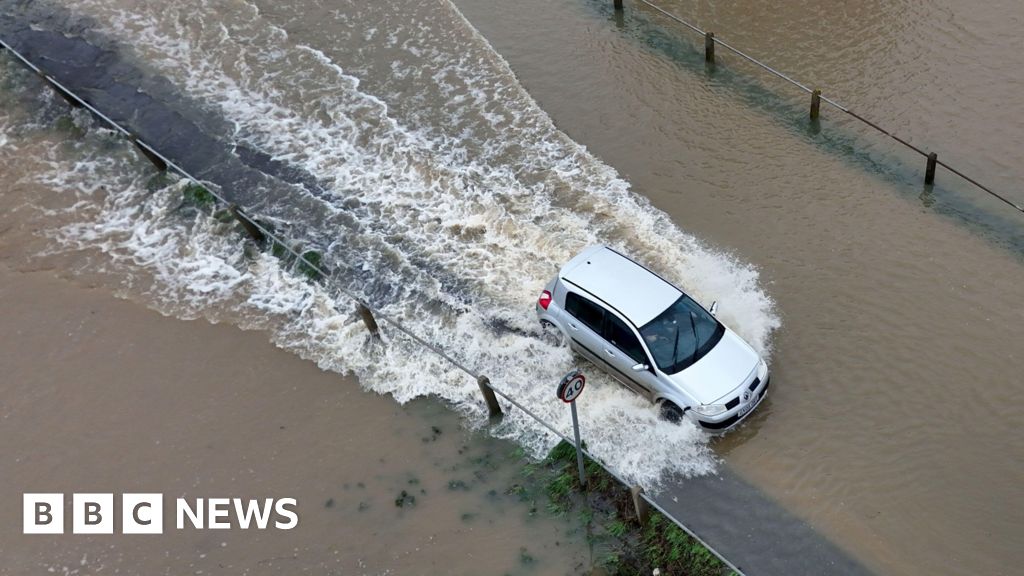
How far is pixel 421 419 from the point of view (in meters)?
13.5

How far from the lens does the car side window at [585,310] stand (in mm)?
13258

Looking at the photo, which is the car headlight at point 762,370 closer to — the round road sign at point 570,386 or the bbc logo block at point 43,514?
the round road sign at point 570,386

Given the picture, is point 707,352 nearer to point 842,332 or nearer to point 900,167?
point 842,332

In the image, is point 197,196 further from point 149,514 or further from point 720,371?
point 720,371

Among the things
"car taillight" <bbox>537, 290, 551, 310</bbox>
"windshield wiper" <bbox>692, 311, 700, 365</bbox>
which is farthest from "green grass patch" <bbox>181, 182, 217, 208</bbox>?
"windshield wiper" <bbox>692, 311, 700, 365</bbox>

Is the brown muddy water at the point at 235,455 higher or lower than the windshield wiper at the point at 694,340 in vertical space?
lower

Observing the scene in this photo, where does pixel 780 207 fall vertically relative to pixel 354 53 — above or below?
below

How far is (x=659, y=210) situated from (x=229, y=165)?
9634 millimetres

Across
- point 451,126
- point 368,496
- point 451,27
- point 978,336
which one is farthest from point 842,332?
point 451,27

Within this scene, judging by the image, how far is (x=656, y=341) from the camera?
1279 centimetres

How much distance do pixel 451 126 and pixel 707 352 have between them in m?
9.23

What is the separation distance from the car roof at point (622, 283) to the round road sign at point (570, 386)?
251 centimetres

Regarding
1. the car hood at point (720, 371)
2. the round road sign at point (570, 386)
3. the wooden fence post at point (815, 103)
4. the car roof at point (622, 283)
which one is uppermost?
the round road sign at point (570, 386)

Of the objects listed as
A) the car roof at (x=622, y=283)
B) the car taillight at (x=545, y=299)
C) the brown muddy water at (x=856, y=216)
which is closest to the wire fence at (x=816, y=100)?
the brown muddy water at (x=856, y=216)
